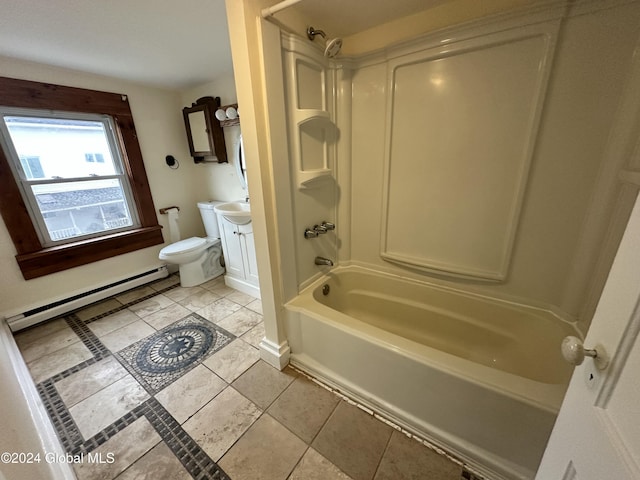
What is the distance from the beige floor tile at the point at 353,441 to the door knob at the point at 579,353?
0.99 metres

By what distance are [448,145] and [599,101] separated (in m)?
0.60

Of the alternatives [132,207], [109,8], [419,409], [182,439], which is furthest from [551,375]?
[132,207]

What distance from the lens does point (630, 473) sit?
37 centimetres

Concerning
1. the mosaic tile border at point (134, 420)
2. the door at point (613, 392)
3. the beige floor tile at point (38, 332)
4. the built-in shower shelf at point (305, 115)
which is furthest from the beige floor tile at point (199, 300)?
the door at point (613, 392)

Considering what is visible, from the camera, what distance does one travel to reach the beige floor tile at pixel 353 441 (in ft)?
3.51

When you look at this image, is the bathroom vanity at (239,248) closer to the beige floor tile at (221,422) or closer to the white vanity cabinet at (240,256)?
the white vanity cabinet at (240,256)

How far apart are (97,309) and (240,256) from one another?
1443mm

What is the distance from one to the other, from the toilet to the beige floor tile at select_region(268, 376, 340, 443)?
68.1 inches

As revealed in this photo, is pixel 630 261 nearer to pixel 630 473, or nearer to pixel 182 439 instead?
pixel 630 473

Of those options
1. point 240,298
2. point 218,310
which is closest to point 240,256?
point 240,298

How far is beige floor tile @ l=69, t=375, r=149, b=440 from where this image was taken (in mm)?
1275

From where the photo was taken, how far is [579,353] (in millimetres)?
479

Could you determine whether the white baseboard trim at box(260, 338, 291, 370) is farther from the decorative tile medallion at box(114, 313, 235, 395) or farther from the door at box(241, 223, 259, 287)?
the door at box(241, 223, 259, 287)

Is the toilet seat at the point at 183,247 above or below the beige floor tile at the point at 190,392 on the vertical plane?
above
